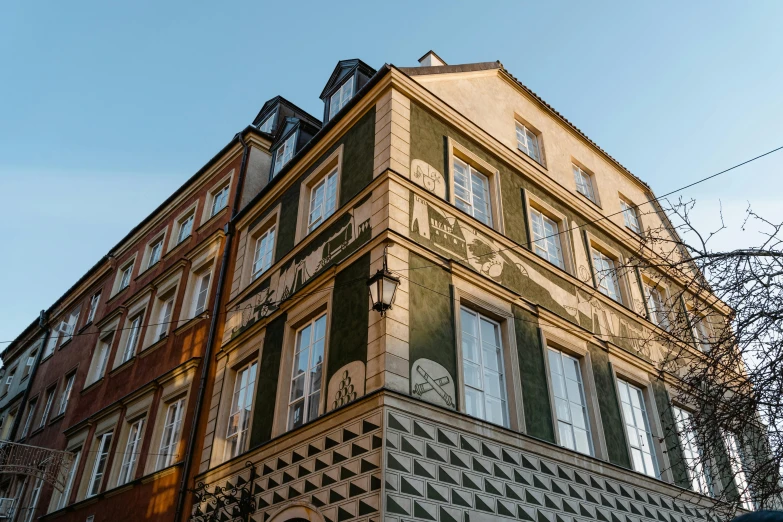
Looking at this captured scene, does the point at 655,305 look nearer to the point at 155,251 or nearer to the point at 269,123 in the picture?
the point at 269,123

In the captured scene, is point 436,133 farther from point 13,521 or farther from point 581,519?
point 13,521

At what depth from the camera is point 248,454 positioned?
10.6 meters

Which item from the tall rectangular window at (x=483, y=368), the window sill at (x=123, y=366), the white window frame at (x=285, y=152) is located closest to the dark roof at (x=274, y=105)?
the white window frame at (x=285, y=152)

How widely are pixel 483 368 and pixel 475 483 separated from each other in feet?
6.37

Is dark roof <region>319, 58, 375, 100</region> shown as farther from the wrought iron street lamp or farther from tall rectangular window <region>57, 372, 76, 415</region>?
tall rectangular window <region>57, 372, 76, 415</region>

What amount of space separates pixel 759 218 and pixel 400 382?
4.63 m

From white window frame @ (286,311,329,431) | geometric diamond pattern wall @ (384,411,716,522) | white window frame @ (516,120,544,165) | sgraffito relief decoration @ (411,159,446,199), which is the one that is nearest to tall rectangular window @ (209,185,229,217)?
white window frame @ (286,311,329,431)

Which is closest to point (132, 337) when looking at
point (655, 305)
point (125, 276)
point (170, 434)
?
point (125, 276)

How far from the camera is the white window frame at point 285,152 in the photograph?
51.4ft

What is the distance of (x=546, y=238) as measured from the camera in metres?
13.1

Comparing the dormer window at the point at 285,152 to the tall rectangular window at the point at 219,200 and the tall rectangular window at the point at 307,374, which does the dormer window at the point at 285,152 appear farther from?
the tall rectangular window at the point at 307,374

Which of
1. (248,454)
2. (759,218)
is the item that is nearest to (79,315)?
(248,454)

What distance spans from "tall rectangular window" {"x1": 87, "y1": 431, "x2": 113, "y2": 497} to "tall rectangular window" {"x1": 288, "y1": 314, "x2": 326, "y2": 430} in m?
7.27

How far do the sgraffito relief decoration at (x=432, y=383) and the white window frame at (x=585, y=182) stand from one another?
8.11 metres
